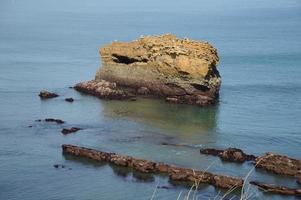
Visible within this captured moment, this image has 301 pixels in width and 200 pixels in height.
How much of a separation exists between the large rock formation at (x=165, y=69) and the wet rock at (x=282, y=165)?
2003 centimetres

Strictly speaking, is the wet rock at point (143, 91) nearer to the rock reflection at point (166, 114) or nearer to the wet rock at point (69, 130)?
the rock reflection at point (166, 114)

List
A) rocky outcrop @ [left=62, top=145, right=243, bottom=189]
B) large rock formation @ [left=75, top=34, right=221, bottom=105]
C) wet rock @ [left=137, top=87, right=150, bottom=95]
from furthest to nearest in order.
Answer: wet rock @ [left=137, top=87, right=150, bottom=95] → large rock formation @ [left=75, top=34, right=221, bottom=105] → rocky outcrop @ [left=62, top=145, right=243, bottom=189]

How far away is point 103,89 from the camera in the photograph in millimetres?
62406

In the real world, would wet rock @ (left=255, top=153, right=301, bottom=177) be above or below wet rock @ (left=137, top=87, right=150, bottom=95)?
below

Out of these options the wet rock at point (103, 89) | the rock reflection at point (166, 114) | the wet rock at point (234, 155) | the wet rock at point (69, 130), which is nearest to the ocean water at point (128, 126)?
the rock reflection at point (166, 114)

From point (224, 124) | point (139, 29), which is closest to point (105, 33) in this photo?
point (139, 29)

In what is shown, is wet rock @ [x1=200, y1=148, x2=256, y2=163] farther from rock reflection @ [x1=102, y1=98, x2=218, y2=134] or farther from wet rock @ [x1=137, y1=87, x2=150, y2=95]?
wet rock @ [x1=137, y1=87, x2=150, y2=95]

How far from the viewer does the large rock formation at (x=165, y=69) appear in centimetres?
5897

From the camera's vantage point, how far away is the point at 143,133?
47125mm

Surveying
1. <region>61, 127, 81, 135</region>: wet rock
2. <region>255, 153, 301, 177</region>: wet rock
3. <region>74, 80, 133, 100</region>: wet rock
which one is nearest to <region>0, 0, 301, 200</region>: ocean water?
<region>61, 127, 81, 135</region>: wet rock

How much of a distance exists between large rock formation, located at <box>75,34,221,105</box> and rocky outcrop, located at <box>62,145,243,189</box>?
19.2 metres

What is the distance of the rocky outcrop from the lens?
34719mm

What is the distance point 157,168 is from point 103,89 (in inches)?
1018

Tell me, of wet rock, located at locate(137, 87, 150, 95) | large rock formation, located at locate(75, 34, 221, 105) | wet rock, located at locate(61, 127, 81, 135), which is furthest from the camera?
wet rock, located at locate(137, 87, 150, 95)
